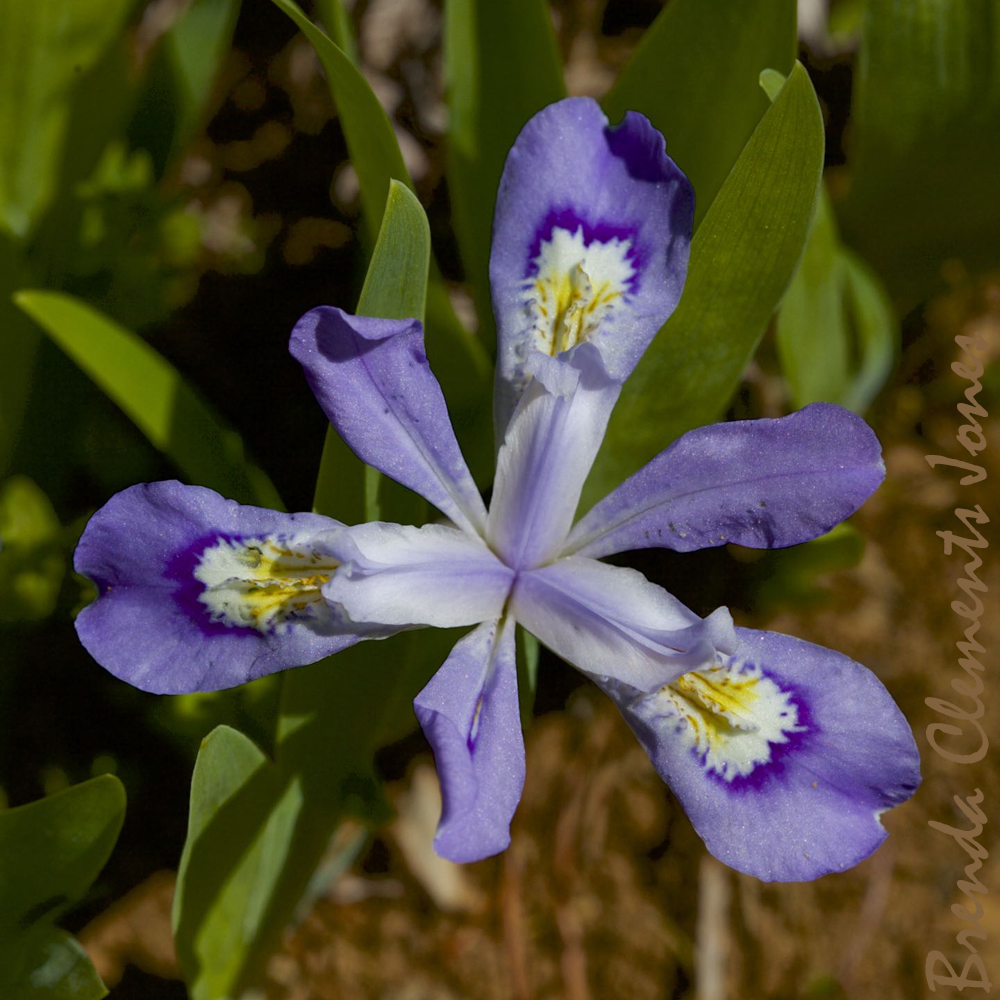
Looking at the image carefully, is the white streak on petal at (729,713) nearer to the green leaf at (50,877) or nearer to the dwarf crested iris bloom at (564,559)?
the dwarf crested iris bloom at (564,559)

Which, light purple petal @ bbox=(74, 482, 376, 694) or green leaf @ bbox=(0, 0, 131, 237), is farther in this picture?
green leaf @ bbox=(0, 0, 131, 237)

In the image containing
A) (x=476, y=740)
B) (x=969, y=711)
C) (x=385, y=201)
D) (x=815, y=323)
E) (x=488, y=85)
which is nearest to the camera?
(x=476, y=740)

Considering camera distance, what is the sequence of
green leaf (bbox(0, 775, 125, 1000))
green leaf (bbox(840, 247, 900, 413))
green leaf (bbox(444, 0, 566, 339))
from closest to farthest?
1. green leaf (bbox(0, 775, 125, 1000))
2. green leaf (bbox(444, 0, 566, 339))
3. green leaf (bbox(840, 247, 900, 413))

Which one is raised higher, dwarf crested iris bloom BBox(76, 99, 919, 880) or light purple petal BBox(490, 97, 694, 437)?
light purple petal BBox(490, 97, 694, 437)

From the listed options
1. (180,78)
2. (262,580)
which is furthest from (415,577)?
(180,78)

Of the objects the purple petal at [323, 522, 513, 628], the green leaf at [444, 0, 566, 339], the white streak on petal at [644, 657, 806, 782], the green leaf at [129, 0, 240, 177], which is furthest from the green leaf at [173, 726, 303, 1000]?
the green leaf at [129, 0, 240, 177]

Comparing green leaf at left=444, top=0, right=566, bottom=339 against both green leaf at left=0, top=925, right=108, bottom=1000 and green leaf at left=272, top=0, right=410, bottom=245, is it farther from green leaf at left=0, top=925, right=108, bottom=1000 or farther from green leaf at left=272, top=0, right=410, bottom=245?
green leaf at left=0, top=925, right=108, bottom=1000

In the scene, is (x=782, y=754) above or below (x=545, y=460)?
below

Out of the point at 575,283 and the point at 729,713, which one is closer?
the point at 729,713

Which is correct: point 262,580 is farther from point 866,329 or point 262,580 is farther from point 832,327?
point 866,329
